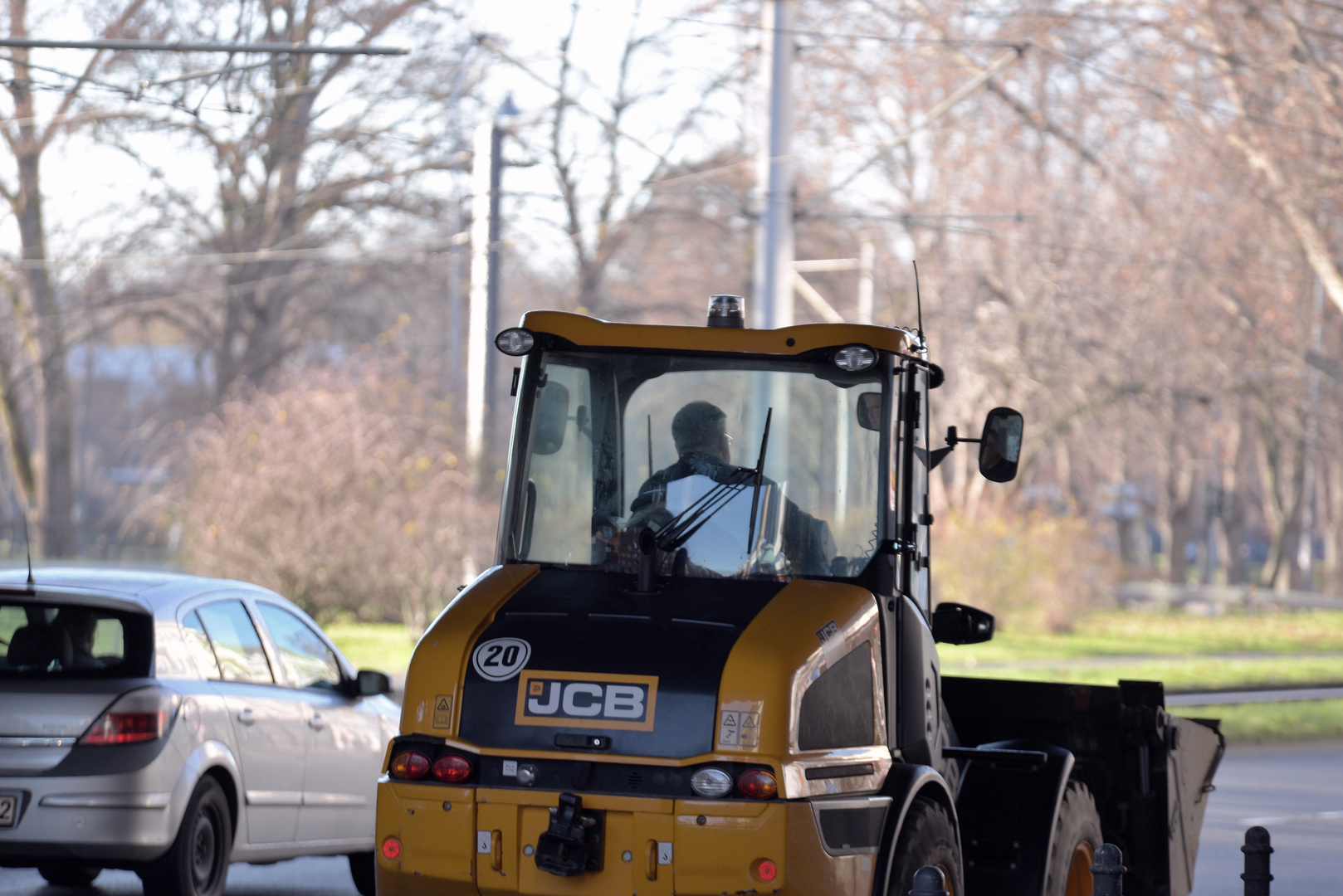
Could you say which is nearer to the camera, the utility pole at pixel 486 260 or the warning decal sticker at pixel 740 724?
the warning decal sticker at pixel 740 724

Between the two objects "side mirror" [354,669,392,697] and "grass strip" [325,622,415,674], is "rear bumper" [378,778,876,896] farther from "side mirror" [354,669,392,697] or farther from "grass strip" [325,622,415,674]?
"grass strip" [325,622,415,674]

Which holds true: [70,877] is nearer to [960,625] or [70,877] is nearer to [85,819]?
[85,819]

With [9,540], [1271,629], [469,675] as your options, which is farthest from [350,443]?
[9,540]

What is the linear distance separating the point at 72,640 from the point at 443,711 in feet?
9.09

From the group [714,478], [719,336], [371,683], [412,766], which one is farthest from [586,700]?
[371,683]

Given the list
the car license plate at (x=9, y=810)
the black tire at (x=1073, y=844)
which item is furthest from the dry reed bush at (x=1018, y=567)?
the car license plate at (x=9, y=810)

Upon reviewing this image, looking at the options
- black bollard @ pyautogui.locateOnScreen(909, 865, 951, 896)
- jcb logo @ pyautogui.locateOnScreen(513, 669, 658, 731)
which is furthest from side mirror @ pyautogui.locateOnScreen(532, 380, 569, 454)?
black bollard @ pyautogui.locateOnScreen(909, 865, 951, 896)

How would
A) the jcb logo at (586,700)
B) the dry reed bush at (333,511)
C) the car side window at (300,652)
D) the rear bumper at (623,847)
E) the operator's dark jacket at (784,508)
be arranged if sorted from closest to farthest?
the rear bumper at (623,847) → the jcb logo at (586,700) → the operator's dark jacket at (784,508) → the car side window at (300,652) → the dry reed bush at (333,511)

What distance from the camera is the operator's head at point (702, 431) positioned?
19.6 feet

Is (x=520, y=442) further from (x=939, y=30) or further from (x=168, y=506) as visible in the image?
(x=939, y=30)

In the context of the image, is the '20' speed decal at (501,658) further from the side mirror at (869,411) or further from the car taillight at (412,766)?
the side mirror at (869,411)

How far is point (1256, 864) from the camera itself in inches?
250

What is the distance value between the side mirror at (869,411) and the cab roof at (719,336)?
6.9 inches

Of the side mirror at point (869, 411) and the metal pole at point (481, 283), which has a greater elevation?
the metal pole at point (481, 283)
